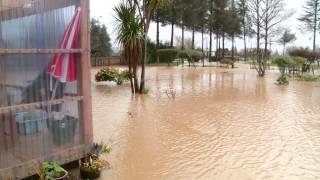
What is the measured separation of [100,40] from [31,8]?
87.4 ft

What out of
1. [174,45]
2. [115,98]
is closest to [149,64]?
[174,45]

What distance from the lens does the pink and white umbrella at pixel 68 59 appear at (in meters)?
3.87

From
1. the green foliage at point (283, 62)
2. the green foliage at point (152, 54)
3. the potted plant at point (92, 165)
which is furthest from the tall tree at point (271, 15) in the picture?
the potted plant at point (92, 165)

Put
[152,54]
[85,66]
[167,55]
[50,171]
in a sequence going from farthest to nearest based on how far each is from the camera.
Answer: [152,54], [167,55], [85,66], [50,171]

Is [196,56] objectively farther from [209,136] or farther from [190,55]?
[209,136]

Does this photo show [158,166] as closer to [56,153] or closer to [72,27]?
[56,153]

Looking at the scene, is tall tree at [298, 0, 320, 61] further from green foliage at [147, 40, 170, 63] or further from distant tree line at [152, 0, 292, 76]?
green foliage at [147, 40, 170, 63]

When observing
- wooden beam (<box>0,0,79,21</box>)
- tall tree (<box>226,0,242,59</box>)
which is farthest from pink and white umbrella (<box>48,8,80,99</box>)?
tall tree (<box>226,0,242,59</box>)

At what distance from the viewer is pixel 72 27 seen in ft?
13.1

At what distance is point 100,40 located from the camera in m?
29.8

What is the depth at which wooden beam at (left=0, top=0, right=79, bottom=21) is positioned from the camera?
3.40m

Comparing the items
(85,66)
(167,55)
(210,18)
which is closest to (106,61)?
(167,55)

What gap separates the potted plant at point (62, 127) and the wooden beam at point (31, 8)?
3.66 ft

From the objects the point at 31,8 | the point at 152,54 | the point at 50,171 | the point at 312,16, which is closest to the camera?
the point at 31,8
